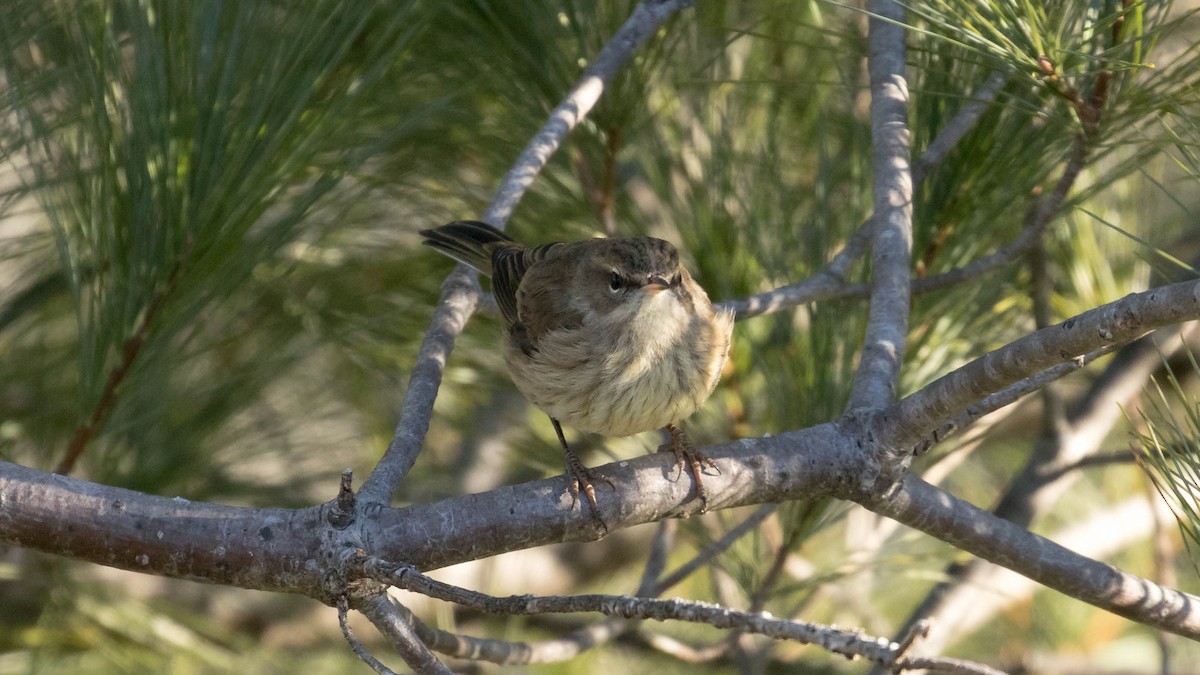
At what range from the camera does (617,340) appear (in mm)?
2432

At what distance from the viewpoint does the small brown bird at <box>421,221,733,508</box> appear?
2.33m

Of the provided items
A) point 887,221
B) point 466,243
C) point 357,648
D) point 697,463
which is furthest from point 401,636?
point 466,243

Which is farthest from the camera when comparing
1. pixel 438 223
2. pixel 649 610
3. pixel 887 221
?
pixel 438 223

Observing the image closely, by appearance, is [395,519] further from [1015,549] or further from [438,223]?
[438,223]

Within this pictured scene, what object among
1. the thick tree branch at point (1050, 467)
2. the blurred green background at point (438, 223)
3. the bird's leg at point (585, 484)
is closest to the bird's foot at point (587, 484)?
the bird's leg at point (585, 484)

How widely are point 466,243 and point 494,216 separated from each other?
2.05 ft

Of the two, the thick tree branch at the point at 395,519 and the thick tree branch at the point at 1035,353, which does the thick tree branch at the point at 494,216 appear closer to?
the thick tree branch at the point at 395,519

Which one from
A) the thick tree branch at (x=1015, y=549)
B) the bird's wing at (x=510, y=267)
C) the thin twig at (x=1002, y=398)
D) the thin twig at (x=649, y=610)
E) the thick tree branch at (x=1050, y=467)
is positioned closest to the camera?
the thin twig at (x=649, y=610)

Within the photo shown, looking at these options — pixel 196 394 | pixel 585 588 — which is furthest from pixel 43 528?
pixel 585 588

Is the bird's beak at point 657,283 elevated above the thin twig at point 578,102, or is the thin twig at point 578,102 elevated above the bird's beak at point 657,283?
the thin twig at point 578,102

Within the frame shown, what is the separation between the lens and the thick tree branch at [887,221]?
1.86m

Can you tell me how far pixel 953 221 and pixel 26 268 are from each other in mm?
2201

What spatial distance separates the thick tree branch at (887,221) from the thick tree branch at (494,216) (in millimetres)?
471

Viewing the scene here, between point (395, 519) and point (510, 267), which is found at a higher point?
point (510, 267)
